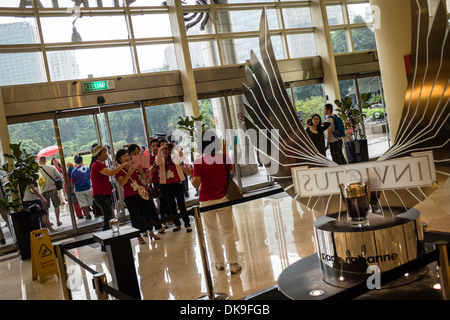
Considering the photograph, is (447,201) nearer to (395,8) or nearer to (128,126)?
(395,8)

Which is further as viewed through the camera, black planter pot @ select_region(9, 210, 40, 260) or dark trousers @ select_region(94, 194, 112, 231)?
black planter pot @ select_region(9, 210, 40, 260)

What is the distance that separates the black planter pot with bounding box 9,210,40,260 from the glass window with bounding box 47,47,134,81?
9.50 ft

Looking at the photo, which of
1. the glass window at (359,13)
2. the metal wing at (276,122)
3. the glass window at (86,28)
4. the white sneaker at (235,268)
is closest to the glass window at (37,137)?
the glass window at (86,28)

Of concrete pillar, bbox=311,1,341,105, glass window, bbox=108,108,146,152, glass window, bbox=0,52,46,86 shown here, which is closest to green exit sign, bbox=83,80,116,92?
glass window, bbox=108,108,146,152

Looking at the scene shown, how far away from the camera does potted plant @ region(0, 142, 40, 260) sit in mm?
7129

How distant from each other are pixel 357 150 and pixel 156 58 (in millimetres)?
Answer: 5215

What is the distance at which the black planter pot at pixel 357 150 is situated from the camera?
11.1m

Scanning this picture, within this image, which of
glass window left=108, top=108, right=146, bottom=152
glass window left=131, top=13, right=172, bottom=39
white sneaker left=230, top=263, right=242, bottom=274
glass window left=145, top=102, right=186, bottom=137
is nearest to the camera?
white sneaker left=230, top=263, right=242, bottom=274

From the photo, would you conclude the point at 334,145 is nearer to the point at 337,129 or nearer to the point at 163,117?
the point at 337,129

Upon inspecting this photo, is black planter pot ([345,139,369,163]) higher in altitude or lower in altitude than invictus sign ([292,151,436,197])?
lower

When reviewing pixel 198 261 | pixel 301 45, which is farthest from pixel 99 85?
pixel 301 45

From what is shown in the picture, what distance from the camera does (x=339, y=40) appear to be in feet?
42.8

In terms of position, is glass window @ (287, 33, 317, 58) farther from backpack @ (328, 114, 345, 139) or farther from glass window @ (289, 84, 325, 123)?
backpack @ (328, 114, 345, 139)

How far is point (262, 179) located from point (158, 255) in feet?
18.4
